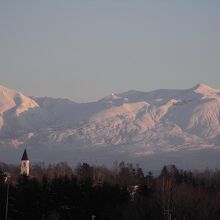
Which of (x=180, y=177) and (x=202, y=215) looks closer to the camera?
(x=202, y=215)

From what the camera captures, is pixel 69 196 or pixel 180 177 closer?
pixel 69 196

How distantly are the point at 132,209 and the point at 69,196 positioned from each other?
5.41 meters

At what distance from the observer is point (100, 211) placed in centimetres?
5731

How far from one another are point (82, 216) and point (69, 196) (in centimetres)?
275

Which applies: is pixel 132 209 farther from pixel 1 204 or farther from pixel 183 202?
pixel 1 204

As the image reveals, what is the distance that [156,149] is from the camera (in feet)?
639

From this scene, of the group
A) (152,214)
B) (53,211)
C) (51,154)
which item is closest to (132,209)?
(152,214)

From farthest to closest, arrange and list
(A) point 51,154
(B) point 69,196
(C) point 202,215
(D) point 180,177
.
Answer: (A) point 51,154 < (D) point 180,177 < (B) point 69,196 < (C) point 202,215

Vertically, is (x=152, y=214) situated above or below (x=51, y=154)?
below

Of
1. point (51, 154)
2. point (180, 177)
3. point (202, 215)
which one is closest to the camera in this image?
point (202, 215)

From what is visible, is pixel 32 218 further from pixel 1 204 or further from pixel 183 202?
pixel 183 202

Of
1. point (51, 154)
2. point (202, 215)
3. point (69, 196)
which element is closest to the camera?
point (202, 215)

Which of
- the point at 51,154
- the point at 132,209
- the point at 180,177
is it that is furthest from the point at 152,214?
the point at 51,154

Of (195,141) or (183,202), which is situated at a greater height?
(195,141)
